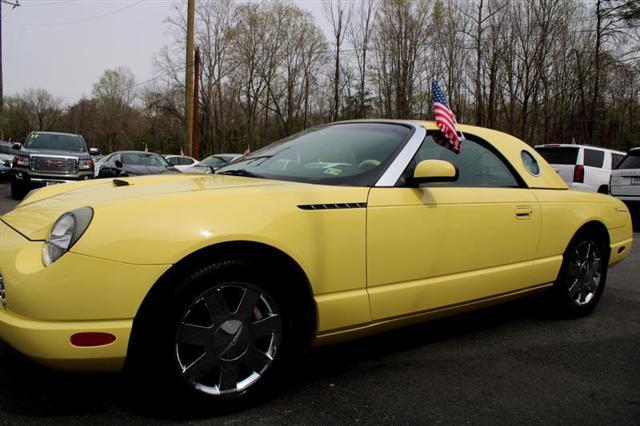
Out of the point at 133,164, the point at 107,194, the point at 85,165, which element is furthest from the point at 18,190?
the point at 107,194

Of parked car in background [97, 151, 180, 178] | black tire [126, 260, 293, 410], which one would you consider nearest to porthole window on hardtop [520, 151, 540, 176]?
black tire [126, 260, 293, 410]

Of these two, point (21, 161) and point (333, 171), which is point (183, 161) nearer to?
point (21, 161)

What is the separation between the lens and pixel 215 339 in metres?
2.28

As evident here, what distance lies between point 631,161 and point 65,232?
36.1 feet

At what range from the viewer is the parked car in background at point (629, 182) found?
1005cm

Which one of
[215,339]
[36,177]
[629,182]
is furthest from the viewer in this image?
[36,177]

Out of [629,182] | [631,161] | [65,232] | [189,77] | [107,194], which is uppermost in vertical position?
[189,77]

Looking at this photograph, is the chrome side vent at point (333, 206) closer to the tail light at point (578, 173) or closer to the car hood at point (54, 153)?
the tail light at point (578, 173)

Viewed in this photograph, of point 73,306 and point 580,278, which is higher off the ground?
point 73,306

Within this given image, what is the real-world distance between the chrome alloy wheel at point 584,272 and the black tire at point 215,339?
8.35 ft

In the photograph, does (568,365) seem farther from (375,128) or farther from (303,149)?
(303,149)

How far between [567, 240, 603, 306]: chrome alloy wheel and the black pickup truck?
1154 centimetres

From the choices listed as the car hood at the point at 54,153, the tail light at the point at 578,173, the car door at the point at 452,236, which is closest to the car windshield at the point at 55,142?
the car hood at the point at 54,153

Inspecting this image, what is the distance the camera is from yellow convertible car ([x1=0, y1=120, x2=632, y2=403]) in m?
2.02
